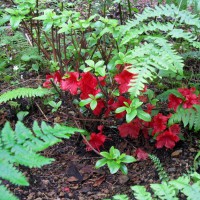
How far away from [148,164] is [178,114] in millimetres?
378

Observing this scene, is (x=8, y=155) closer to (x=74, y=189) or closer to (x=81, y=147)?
(x=74, y=189)

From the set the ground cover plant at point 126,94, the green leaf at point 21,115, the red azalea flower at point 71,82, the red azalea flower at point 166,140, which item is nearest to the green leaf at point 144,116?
the ground cover plant at point 126,94

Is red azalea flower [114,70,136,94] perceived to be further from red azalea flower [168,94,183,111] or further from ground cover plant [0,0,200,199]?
red azalea flower [168,94,183,111]

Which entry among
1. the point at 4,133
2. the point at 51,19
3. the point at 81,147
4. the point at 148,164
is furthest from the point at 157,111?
the point at 4,133

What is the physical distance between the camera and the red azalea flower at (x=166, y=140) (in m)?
2.36

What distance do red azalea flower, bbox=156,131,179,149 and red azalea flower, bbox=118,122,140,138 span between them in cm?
14

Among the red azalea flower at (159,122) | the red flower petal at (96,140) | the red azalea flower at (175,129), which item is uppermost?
the red azalea flower at (159,122)

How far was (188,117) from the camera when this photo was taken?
2.33 m

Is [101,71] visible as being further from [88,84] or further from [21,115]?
[21,115]

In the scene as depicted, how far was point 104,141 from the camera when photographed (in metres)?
2.57

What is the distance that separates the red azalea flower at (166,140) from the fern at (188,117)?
77 millimetres

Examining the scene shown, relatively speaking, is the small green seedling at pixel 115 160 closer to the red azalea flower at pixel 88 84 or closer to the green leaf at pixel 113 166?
the green leaf at pixel 113 166

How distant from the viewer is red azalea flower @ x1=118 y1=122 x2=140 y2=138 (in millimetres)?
2381

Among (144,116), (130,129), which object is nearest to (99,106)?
(130,129)
